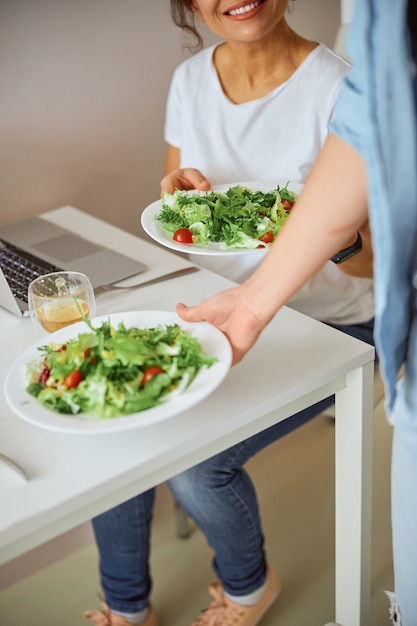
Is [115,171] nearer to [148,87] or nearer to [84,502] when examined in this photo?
[148,87]

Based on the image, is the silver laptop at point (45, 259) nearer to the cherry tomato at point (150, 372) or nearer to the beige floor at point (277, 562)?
the cherry tomato at point (150, 372)

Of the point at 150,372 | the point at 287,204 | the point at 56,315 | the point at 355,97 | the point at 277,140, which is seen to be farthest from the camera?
the point at 277,140

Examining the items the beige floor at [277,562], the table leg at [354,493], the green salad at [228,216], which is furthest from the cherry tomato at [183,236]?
the beige floor at [277,562]

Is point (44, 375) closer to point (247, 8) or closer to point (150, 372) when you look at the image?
point (150, 372)

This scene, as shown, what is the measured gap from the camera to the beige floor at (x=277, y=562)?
173cm

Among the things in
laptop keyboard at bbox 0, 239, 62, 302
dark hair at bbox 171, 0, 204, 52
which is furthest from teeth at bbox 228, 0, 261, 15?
laptop keyboard at bbox 0, 239, 62, 302

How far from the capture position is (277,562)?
1.84 meters

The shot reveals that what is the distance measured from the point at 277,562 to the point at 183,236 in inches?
35.7

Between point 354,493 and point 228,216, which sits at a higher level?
point 228,216

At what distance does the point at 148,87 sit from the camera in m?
1.92

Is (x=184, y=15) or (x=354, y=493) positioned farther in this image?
(x=184, y=15)

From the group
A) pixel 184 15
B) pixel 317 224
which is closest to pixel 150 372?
pixel 317 224

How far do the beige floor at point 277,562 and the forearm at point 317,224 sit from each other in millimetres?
956

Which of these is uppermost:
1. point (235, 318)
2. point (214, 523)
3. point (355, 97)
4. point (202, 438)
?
point (355, 97)
